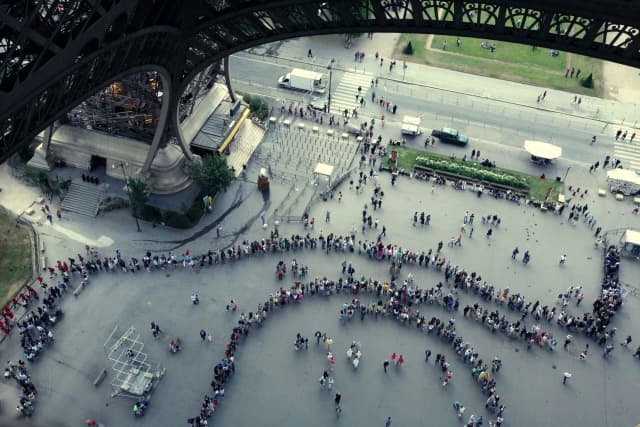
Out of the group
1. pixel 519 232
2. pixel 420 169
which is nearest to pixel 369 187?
pixel 420 169

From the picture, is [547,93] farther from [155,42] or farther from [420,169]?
[155,42]

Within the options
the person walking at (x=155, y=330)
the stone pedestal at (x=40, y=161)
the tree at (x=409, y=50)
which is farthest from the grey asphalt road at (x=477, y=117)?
the person walking at (x=155, y=330)

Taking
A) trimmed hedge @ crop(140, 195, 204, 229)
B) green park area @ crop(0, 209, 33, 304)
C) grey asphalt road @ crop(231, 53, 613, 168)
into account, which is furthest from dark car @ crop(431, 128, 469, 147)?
green park area @ crop(0, 209, 33, 304)

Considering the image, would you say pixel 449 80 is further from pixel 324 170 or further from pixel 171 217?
pixel 171 217

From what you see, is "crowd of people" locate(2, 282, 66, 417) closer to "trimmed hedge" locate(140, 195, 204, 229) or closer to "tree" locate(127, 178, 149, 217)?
"tree" locate(127, 178, 149, 217)

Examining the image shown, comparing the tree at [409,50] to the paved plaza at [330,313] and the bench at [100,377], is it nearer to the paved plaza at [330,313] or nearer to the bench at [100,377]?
the paved plaza at [330,313]

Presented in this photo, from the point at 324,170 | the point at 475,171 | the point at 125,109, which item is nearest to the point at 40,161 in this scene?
the point at 125,109
